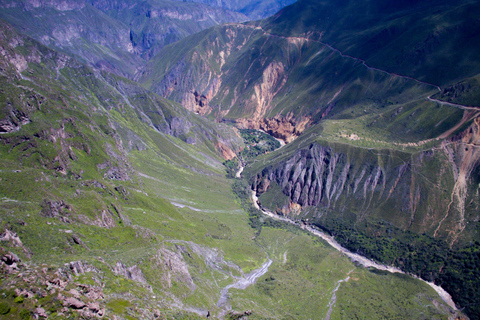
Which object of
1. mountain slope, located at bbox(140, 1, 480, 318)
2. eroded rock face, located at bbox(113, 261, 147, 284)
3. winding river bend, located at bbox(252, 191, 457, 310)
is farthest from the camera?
mountain slope, located at bbox(140, 1, 480, 318)

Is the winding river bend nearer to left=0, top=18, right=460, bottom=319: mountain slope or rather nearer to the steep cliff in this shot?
left=0, top=18, right=460, bottom=319: mountain slope

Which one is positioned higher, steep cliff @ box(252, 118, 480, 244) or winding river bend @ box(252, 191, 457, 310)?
steep cliff @ box(252, 118, 480, 244)

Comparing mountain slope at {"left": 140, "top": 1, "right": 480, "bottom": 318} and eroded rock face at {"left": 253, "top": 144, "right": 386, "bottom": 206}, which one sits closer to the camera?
mountain slope at {"left": 140, "top": 1, "right": 480, "bottom": 318}

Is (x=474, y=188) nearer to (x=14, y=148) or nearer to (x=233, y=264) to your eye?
(x=233, y=264)

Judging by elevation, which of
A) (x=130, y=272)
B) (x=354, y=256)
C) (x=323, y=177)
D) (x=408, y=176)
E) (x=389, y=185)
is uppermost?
(x=408, y=176)

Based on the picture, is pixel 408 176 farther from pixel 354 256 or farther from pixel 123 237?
pixel 123 237

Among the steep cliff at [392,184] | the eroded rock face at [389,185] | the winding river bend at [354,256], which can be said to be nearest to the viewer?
the winding river bend at [354,256]

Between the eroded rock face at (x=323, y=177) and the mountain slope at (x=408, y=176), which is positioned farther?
the eroded rock face at (x=323, y=177)

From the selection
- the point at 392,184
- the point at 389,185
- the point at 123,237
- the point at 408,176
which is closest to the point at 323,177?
the point at 389,185

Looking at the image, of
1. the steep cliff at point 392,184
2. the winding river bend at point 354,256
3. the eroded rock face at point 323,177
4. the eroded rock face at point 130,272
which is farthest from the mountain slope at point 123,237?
the eroded rock face at point 323,177

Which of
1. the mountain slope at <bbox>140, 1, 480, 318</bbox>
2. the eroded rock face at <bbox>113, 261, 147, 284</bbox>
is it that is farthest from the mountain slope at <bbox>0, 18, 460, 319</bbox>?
the mountain slope at <bbox>140, 1, 480, 318</bbox>

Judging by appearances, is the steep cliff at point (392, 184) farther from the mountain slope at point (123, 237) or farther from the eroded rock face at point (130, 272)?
the eroded rock face at point (130, 272)

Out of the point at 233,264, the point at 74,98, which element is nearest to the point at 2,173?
the point at 233,264
